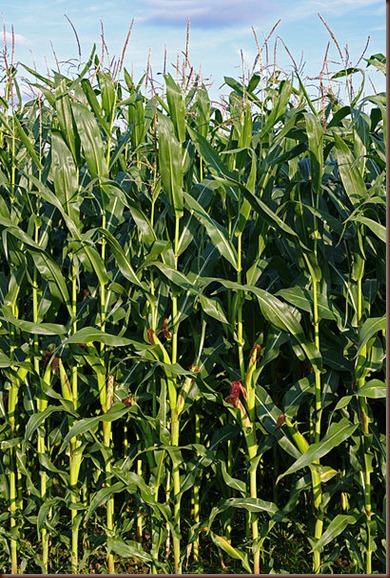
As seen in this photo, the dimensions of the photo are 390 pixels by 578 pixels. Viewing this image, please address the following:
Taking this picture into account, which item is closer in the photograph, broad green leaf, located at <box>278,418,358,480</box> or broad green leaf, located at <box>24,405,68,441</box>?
broad green leaf, located at <box>278,418,358,480</box>

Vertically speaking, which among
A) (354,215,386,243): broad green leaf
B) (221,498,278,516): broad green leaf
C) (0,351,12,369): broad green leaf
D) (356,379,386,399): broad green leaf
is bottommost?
(221,498,278,516): broad green leaf

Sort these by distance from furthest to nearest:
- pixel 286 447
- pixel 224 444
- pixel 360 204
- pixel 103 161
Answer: pixel 224 444 → pixel 103 161 → pixel 286 447 → pixel 360 204

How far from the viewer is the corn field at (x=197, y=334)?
3.19 metres

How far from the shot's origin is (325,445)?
10.1ft

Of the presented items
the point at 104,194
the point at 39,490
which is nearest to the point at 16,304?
the point at 104,194

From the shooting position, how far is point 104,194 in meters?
3.45

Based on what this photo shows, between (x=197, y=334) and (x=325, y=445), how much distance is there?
872 mm

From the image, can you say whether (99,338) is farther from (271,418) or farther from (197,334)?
(271,418)

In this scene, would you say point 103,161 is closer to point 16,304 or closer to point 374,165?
point 16,304

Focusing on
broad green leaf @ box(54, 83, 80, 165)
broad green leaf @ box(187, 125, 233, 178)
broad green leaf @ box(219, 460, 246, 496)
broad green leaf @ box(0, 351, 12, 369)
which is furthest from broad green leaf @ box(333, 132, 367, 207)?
broad green leaf @ box(0, 351, 12, 369)

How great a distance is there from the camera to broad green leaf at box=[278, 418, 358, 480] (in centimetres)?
308

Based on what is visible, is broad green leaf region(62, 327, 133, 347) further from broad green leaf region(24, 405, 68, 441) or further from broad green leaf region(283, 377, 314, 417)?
broad green leaf region(283, 377, 314, 417)

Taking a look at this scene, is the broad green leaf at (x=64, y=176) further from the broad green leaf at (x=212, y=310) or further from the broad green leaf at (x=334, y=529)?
the broad green leaf at (x=334, y=529)

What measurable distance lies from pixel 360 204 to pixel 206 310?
2.90ft
